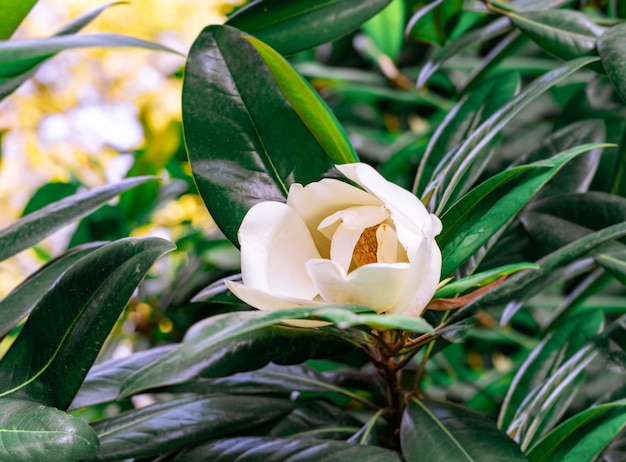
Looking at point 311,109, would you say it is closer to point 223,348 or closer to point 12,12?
point 223,348

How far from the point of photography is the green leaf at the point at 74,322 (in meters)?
0.48

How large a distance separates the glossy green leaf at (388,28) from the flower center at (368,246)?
35.4 inches

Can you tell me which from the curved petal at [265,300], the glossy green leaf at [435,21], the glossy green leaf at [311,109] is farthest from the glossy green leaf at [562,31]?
the curved petal at [265,300]

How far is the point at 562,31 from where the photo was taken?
674 mm

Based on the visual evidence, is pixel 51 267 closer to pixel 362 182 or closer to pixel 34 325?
pixel 34 325

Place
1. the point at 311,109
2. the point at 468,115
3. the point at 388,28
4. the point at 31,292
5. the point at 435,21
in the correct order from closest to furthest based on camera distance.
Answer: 1. the point at 311,109
2. the point at 31,292
3. the point at 468,115
4. the point at 435,21
5. the point at 388,28

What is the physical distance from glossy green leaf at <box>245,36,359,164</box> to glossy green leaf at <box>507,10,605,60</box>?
11.4 inches

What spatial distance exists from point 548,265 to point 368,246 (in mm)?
147

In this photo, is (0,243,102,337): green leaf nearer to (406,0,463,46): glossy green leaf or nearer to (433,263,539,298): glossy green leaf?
(433,263,539,298): glossy green leaf

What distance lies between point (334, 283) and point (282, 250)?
0.26 feet

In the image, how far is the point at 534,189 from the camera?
0.46m

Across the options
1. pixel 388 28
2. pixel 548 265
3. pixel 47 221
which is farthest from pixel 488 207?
pixel 388 28

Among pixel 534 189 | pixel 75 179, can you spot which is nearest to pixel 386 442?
pixel 534 189

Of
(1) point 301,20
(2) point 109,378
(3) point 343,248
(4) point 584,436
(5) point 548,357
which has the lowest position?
(5) point 548,357
